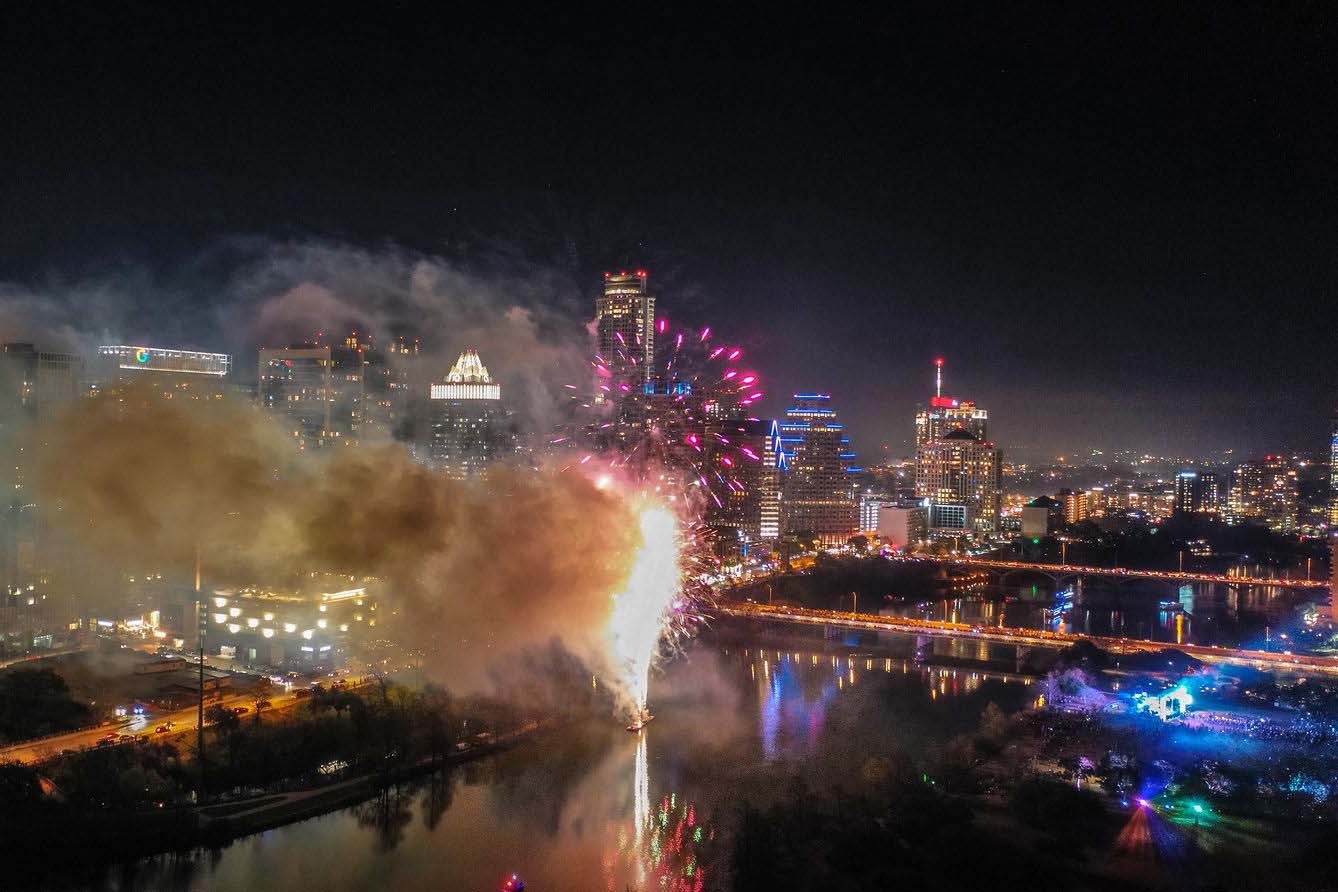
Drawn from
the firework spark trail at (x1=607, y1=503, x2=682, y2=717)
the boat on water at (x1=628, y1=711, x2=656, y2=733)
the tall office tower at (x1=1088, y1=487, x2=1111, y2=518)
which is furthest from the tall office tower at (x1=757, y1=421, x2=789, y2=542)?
the tall office tower at (x1=1088, y1=487, x2=1111, y2=518)

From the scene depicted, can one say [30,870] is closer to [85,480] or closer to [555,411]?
[85,480]

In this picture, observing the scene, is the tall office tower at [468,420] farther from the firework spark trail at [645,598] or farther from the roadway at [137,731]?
the roadway at [137,731]

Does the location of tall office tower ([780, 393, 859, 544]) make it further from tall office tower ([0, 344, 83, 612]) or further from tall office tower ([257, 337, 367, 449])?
tall office tower ([0, 344, 83, 612])

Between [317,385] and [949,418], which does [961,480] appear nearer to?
[949,418]

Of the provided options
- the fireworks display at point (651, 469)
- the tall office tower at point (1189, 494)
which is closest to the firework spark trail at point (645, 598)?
the fireworks display at point (651, 469)

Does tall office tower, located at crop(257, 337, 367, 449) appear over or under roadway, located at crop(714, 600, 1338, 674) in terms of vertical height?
over

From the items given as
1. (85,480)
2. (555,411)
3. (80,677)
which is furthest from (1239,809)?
(80,677)

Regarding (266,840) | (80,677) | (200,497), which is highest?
(200,497)
